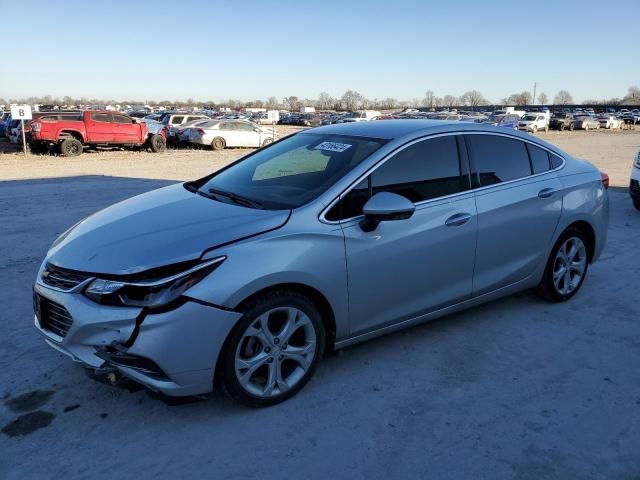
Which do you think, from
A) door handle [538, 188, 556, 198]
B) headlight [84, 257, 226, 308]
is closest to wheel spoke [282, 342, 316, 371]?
headlight [84, 257, 226, 308]

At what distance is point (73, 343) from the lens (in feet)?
9.68

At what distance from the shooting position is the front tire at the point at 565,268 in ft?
15.8

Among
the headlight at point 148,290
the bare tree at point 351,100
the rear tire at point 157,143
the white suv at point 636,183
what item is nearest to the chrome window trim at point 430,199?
the headlight at point 148,290

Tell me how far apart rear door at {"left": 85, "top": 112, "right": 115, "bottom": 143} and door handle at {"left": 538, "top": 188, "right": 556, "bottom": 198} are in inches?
784

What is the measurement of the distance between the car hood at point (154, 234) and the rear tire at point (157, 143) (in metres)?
20.1

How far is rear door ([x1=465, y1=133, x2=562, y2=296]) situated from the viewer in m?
4.15

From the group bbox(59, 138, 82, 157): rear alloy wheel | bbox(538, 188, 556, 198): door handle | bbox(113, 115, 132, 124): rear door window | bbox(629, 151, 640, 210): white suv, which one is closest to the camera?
bbox(538, 188, 556, 198): door handle

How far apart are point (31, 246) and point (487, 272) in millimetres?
5314

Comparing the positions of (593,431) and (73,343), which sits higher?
(73,343)

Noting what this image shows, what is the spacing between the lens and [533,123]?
42719 millimetres

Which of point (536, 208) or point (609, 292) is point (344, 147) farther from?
point (609, 292)

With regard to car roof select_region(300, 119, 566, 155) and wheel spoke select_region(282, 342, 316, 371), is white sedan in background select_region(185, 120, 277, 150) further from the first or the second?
wheel spoke select_region(282, 342, 316, 371)

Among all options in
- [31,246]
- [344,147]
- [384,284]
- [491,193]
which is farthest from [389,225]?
[31,246]

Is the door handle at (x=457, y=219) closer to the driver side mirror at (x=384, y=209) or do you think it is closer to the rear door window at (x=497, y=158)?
the rear door window at (x=497, y=158)
